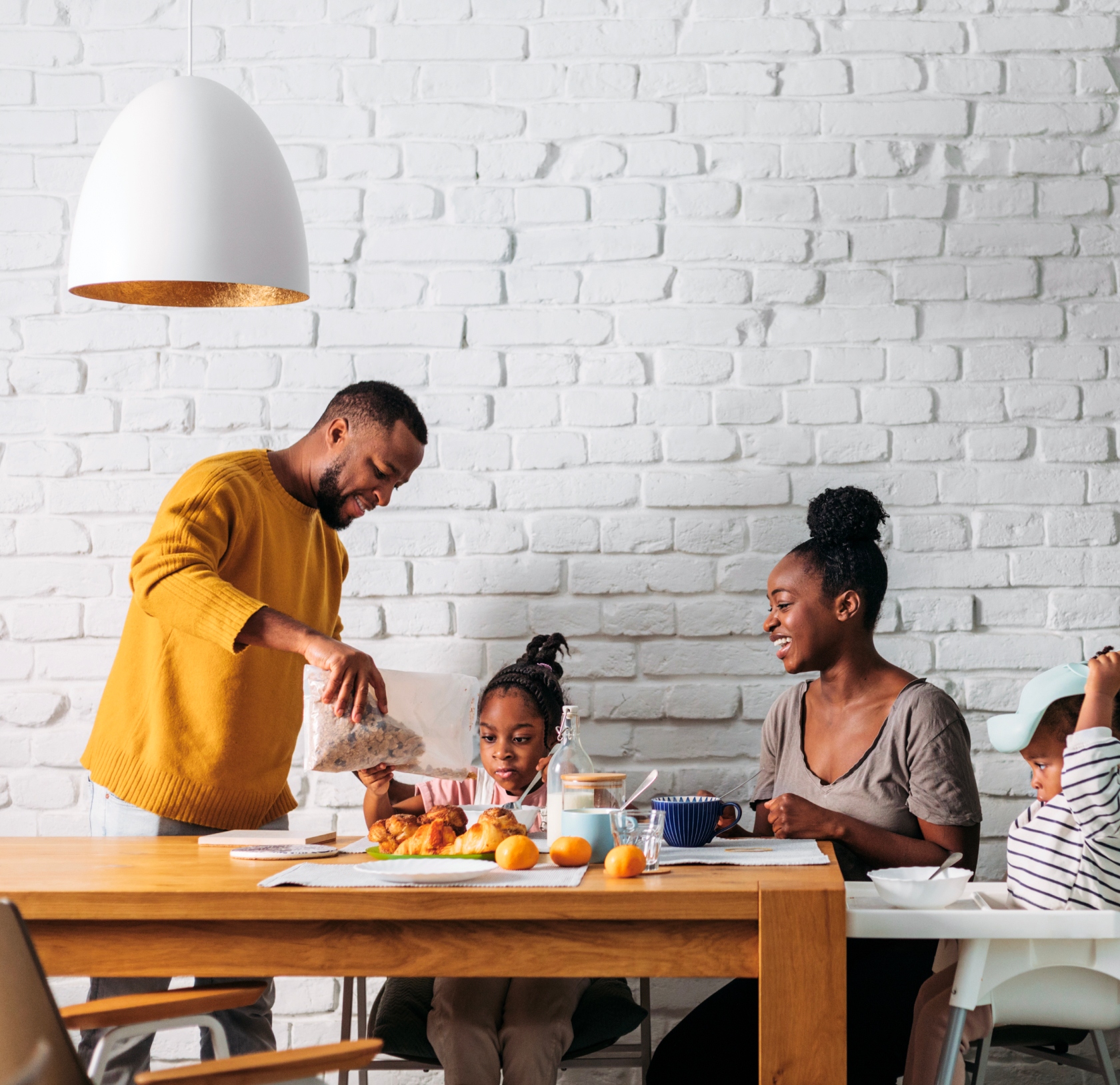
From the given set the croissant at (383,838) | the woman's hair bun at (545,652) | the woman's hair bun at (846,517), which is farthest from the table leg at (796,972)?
the woman's hair bun at (545,652)

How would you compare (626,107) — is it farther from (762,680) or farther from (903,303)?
(762,680)

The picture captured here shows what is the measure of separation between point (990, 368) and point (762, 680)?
2.68 feet

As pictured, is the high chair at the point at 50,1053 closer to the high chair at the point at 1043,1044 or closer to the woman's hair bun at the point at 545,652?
the high chair at the point at 1043,1044

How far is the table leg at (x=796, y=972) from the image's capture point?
1.36 m

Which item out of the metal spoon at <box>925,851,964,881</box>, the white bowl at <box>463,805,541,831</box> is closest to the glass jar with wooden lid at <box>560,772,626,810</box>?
the white bowl at <box>463,805,541,831</box>

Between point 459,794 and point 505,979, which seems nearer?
point 505,979

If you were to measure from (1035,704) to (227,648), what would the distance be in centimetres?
120

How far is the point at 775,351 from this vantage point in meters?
2.50

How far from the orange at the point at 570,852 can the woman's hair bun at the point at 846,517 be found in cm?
85

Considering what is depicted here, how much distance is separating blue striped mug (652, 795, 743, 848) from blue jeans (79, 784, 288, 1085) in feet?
2.45

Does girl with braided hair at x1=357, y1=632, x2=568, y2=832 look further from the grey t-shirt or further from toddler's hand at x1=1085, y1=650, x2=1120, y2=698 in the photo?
toddler's hand at x1=1085, y1=650, x2=1120, y2=698

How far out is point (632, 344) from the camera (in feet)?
8.23

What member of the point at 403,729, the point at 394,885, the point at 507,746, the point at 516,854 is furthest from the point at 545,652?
the point at 394,885

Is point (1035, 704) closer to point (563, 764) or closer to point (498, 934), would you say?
point (563, 764)
